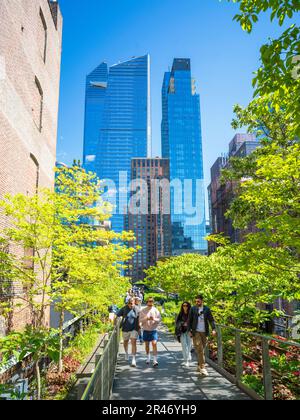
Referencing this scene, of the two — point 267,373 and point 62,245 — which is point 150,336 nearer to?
point 62,245

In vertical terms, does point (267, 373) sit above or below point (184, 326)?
below

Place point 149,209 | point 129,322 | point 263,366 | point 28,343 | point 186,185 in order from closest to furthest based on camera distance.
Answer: point 28,343 → point 263,366 → point 129,322 → point 149,209 → point 186,185

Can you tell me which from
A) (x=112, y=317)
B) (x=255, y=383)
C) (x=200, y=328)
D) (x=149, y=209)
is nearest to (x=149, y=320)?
(x=200, y=328)

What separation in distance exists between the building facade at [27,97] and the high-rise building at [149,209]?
149 metres

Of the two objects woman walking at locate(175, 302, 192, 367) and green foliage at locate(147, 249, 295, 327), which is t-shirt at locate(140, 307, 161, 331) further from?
green foliage at locate(147, 249, 295, 327)

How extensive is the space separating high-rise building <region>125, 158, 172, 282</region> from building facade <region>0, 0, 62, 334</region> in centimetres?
14904

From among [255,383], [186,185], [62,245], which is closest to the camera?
[255,383]

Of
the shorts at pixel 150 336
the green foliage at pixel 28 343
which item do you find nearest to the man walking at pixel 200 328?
the shorts at pixel 150 336

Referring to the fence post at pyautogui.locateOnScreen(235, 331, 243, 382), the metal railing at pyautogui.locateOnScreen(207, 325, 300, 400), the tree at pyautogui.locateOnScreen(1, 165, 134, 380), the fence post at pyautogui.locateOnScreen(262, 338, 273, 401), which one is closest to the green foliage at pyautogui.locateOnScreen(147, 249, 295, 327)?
the metal railing at pyautogui.locateOnScreen(207, 325, 300, 400)

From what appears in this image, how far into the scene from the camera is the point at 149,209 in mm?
172125

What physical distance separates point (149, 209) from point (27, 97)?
158501mm

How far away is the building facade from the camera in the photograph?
11.2 m

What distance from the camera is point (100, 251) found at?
424 inches
